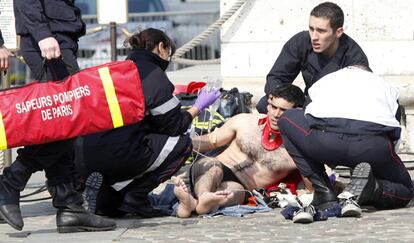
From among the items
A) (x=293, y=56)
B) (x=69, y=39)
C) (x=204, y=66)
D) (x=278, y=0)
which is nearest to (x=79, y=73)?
(x=69, y=39)

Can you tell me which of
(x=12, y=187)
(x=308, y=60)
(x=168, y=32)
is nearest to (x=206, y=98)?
(x=308, y=60)

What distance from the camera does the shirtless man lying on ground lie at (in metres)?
7.74

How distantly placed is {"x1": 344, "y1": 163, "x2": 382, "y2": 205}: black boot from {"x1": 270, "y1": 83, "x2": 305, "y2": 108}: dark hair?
2.51ft

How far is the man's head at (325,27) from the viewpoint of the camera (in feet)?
26.1

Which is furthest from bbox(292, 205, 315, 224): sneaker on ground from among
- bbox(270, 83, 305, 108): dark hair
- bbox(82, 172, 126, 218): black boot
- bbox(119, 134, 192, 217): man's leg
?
bbox(82, 172, 126, 218): black boot

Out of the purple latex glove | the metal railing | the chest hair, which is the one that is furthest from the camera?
the metal railing

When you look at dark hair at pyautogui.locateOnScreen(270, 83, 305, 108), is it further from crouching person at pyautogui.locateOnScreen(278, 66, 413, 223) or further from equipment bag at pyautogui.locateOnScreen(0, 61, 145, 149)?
equipment bag at pyautogui.locateOnScreen(0, 61, 145, 149)

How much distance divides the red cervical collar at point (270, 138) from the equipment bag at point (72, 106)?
4.18 ft

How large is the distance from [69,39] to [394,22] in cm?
336

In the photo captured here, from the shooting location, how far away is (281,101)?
7.81m

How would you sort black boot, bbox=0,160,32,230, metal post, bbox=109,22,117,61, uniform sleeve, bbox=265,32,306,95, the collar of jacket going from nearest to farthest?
1. black boot, bbox=0,160,32,230
2. the collar of jacket
3. uniform sleeve, bbox=265,32,306,95
4. metal post, bbox=109,22,117,61

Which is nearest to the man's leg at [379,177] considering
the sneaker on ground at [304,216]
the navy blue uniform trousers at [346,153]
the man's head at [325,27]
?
the navy blue uniform trousers at [346,153]

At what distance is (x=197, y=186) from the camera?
764 centimetres

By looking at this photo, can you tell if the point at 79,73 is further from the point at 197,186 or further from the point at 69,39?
the point at 197,186
